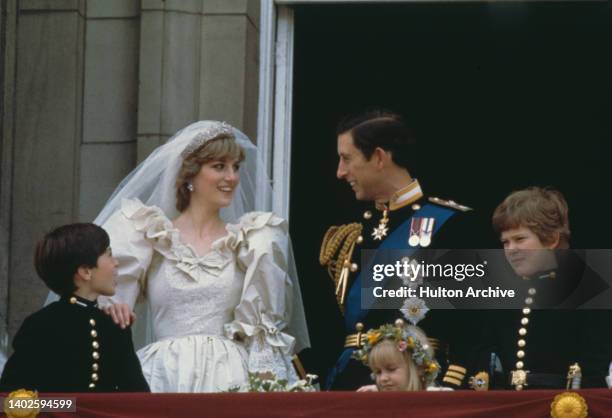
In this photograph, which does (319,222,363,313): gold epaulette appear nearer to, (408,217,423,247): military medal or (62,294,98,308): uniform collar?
(408,217,423,247): military medal

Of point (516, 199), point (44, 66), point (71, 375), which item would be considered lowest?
point (71, 375)

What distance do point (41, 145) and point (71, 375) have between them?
2.05 m

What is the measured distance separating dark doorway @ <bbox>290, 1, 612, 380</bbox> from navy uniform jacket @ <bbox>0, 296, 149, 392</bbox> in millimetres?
3056

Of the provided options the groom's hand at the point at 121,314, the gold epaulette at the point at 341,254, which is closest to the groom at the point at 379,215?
the gold epaulette at the point at 341,254

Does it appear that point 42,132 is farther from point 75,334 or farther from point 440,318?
point 440,318

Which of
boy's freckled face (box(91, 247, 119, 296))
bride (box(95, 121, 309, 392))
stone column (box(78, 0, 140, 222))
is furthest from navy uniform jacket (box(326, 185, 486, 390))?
stone column (box(78, 0, 140, 222))

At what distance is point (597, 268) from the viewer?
30.8 ft

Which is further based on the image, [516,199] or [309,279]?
[309,279]

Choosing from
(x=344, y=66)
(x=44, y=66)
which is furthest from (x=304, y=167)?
(x=44, y=66)

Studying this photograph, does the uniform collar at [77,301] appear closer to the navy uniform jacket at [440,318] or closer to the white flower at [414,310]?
the navy uniform jacket at [440,318]

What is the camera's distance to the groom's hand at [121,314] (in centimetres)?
883

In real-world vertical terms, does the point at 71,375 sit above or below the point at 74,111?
below

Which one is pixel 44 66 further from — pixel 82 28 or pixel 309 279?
pixel 309 279

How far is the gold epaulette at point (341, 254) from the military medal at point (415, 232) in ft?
0.81
